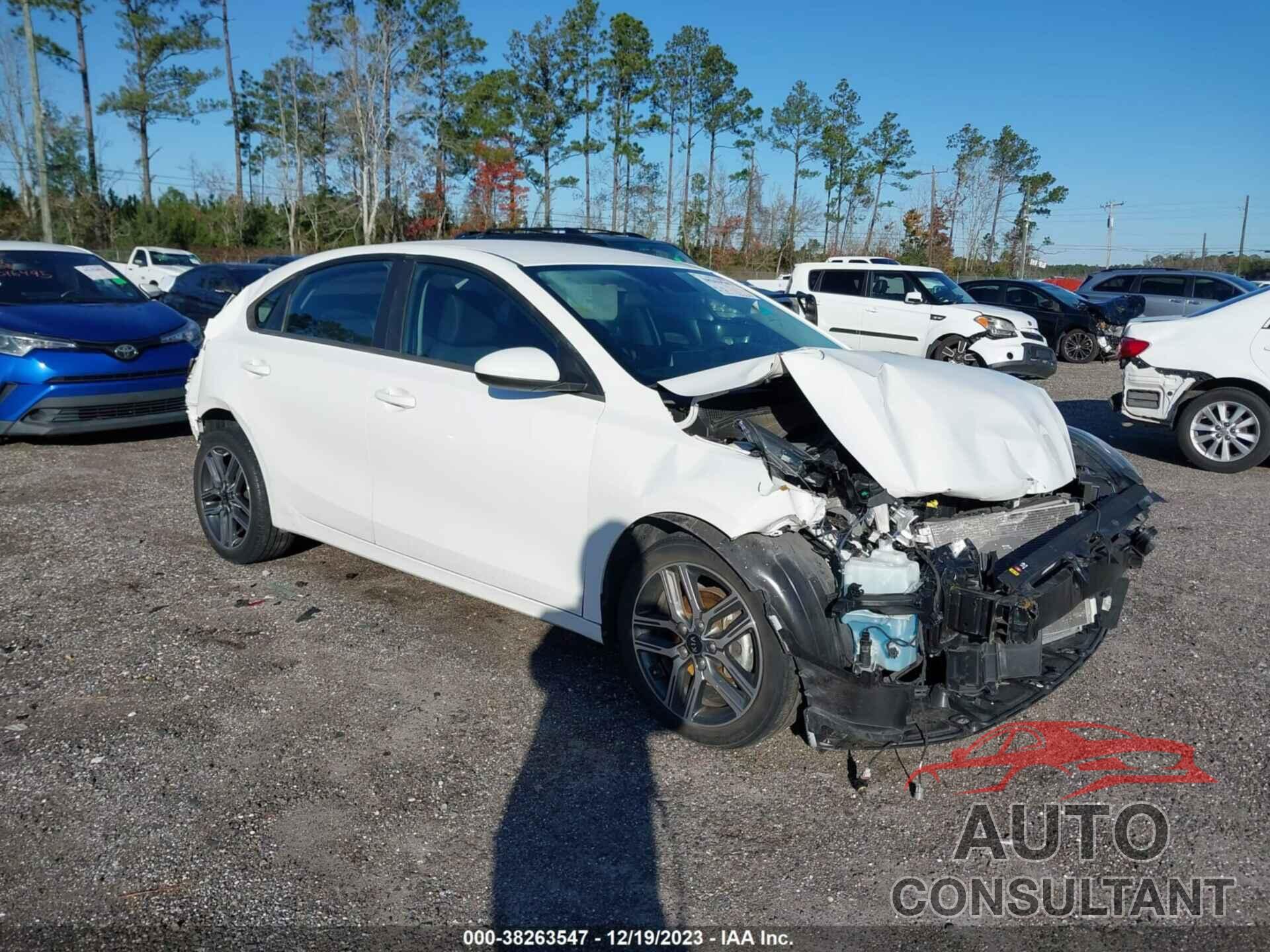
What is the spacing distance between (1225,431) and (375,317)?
7.18 meters

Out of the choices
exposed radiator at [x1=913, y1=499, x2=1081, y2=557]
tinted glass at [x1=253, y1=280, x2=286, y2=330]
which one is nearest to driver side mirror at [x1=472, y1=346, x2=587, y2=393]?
exposed radiator at [x1=913, y1=499, x2=1081, y2=557]

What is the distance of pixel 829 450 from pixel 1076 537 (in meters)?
0.98

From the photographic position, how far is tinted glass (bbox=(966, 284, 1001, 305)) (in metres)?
18.1

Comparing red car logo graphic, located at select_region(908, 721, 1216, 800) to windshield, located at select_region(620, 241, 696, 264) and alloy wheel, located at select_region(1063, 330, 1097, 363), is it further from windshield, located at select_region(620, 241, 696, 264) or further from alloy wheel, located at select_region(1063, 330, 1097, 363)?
alloy wheel, located at select_region(1063, 330, 1097, 363)

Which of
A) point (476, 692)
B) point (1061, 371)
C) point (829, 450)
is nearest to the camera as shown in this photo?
point (829, 450)

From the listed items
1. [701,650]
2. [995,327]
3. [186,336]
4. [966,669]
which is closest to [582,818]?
[701,650]

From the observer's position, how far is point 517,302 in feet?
13.0

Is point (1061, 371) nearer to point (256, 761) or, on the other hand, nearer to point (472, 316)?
point (472, 316)

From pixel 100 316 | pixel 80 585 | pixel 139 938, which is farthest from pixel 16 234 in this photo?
pixel 139 938

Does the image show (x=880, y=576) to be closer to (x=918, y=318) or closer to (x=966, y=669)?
(x=966, y=669)

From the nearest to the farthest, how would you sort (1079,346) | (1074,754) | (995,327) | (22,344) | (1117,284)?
(1074,754)
(22,344)
(995,327)
(1079,346)
(1117,284)

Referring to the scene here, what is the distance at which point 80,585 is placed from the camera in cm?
497

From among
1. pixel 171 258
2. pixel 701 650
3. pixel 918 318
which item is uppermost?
pixel 171 258

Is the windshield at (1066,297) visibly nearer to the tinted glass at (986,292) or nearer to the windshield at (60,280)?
the tinted glass at (986,292)
